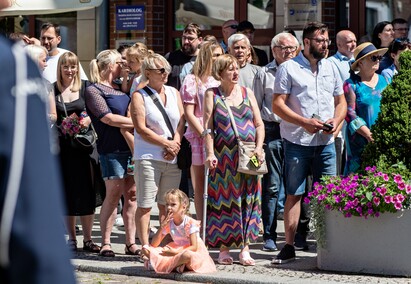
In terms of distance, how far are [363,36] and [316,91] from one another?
5220 mm

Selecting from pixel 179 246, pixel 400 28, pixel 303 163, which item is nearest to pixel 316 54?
pixel 303 163

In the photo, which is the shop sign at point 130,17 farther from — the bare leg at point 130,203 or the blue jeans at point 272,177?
the bare leg at point 130,203

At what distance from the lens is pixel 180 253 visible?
26.2ft

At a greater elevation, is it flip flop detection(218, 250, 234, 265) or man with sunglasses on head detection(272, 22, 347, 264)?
man with sunglasses on head detection(272, 22, 347, 264)

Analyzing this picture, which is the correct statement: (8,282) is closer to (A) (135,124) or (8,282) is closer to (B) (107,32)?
(A) (135,124)

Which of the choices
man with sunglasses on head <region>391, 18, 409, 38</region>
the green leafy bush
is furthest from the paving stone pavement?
man with sunglasses on head <region>391, 18, 409, 38</region>

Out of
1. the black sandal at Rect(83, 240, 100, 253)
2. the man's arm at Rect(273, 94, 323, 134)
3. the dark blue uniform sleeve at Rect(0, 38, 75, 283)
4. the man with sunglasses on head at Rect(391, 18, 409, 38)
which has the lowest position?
the black sandal at Rect(83, 240, 100, 253)

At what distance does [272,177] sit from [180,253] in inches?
65.9

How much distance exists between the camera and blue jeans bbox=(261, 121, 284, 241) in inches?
362

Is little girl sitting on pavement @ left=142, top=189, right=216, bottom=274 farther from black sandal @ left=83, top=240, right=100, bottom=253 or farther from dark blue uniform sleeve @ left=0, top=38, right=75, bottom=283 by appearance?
dark blue uniform sleeve @ left=0, top=38, right=75, bottom=283

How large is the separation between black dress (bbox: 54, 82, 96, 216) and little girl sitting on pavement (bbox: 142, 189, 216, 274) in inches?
52.6

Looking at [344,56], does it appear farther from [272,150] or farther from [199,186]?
[199,186]

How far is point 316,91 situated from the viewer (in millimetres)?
8406

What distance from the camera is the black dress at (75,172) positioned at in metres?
9.20
